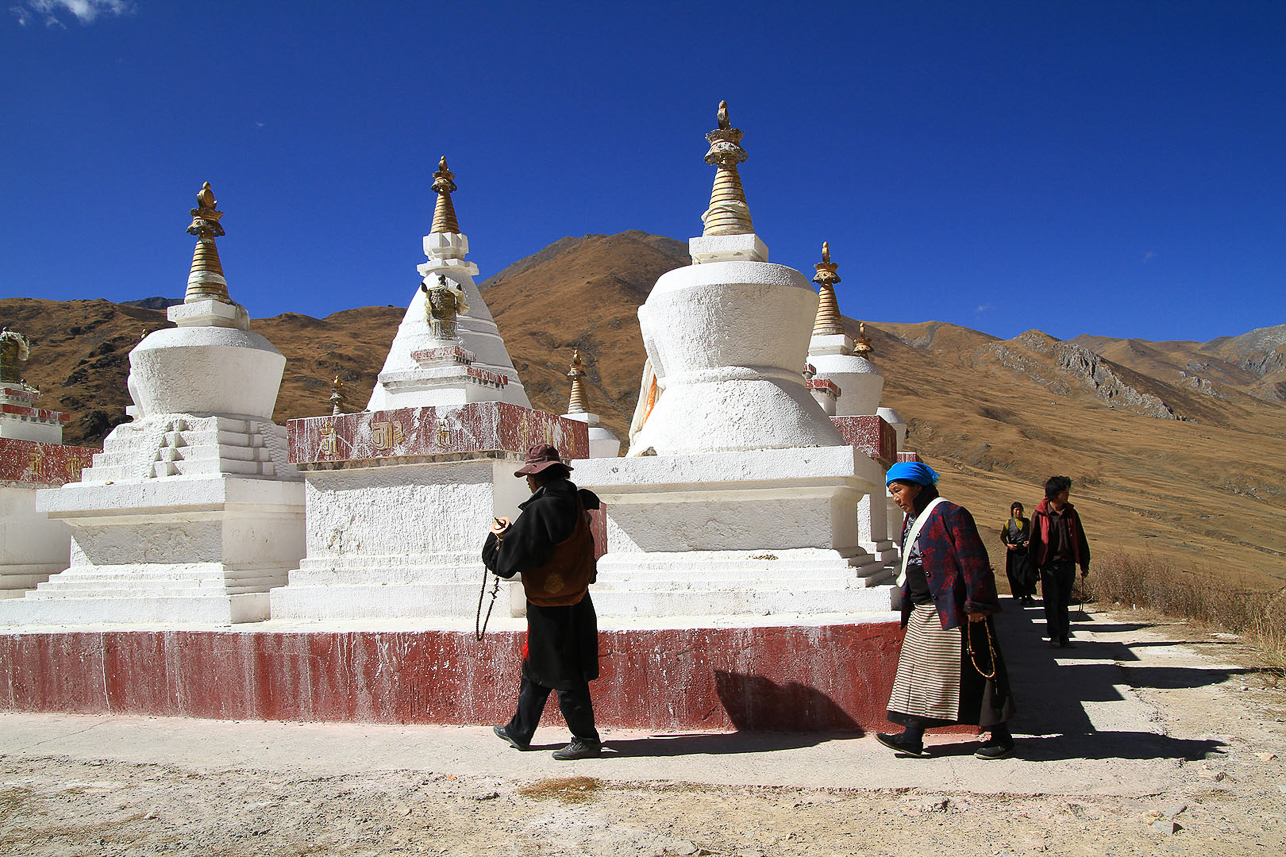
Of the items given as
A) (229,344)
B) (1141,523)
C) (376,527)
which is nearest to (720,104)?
(376,527)

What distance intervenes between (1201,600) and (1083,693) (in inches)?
188

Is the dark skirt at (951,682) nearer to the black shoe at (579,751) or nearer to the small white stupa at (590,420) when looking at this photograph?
the black shoe at (579,751)

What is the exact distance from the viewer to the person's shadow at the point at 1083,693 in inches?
153

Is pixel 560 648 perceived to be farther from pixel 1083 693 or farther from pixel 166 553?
pixel 166 553

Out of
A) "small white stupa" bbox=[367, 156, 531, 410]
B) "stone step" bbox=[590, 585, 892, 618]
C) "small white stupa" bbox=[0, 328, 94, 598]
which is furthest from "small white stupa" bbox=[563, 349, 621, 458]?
A: "stone step" bbox=[590, 585, 892, 618]

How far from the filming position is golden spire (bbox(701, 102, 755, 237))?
587 cm

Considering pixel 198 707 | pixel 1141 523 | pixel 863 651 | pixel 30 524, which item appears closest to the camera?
pixel 863 651

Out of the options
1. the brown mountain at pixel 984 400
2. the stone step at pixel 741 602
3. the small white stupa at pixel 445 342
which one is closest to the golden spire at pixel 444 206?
the small white stupa at pixel 445 342

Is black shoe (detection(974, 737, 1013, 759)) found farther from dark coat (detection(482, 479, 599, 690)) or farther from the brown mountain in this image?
the brown mountain

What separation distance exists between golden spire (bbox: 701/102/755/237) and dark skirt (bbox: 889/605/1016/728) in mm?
2917

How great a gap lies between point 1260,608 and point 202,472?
8.56m

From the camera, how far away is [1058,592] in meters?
7.08

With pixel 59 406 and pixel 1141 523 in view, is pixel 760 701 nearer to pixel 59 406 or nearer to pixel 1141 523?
pixel 1141 523

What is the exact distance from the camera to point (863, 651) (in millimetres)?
4105
